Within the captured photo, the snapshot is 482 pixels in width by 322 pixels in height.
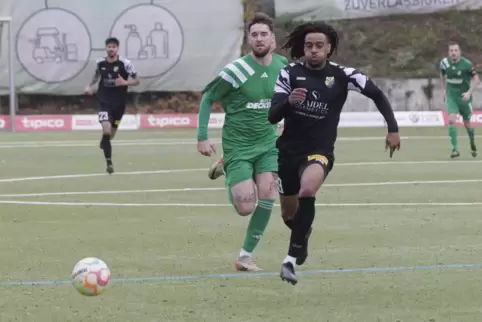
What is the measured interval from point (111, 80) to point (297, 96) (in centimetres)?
1123

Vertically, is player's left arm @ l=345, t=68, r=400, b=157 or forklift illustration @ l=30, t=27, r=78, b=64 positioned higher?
player's left arm @ l=345, t=68, r=400, b=157

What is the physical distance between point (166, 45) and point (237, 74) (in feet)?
78.4

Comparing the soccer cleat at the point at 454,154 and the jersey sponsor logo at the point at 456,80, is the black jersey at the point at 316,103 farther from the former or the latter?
the jersey sponsor logo at the point at 456,80

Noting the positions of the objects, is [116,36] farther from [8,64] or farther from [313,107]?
[313,107]

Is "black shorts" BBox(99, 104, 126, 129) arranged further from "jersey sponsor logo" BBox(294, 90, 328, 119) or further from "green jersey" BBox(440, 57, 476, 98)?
"jersey sponsor logo" BBox(294, 90, 328, 119)

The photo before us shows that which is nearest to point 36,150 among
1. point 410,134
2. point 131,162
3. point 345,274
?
point 131,162

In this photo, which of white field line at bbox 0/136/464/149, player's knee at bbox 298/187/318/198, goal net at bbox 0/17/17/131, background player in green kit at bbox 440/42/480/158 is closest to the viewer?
player's knee at bbox 298/187/318/198

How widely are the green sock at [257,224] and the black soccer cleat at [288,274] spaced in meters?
0.90

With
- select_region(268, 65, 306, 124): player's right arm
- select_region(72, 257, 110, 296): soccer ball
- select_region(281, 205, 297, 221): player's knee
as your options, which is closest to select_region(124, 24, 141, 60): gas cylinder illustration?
select_region(281, 205, 297, 221): player's knee

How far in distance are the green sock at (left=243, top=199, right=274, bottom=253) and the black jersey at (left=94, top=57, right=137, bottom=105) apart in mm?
9959

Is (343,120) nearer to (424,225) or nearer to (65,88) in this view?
(65,88)

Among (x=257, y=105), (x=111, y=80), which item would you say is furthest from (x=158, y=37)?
(x=257, y=105)

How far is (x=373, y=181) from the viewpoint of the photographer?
658 inches

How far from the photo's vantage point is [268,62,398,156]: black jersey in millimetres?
8914
